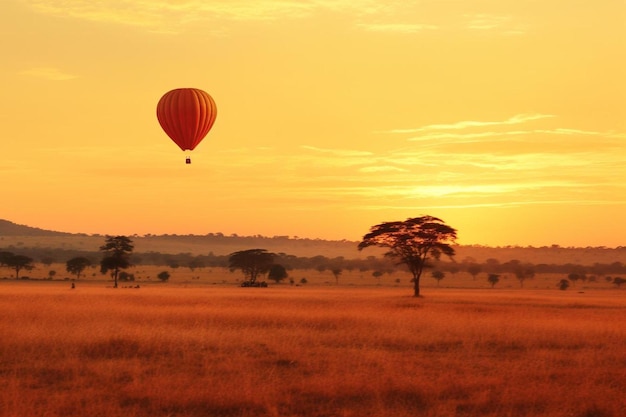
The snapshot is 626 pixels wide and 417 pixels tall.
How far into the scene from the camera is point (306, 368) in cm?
2000

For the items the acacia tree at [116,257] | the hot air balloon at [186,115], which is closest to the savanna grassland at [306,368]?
the hot air balloon at [186,115]

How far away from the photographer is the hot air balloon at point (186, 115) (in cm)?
4216

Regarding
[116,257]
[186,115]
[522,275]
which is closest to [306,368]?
[186,115]

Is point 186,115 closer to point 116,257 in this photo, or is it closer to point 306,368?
point 306,368

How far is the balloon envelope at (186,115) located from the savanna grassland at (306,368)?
1214 cm

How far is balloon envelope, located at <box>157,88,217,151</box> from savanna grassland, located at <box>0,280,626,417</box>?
12.1 meters

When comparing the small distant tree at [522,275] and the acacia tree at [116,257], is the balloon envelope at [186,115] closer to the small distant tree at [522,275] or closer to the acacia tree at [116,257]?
the acacia tree at [116,257]

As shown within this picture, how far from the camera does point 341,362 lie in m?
21.1

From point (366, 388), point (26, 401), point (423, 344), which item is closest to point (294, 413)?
point (366, 388)

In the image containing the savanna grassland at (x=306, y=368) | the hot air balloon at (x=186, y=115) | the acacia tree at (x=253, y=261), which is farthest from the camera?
the acacia tree at (x=253, y=261)

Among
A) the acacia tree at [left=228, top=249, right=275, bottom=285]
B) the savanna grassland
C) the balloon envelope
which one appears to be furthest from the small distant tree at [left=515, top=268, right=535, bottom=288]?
the savanna grassland

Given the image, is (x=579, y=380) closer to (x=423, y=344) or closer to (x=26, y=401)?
(x=423, y=344)

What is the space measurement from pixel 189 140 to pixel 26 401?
28.6m

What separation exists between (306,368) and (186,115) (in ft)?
81.9
